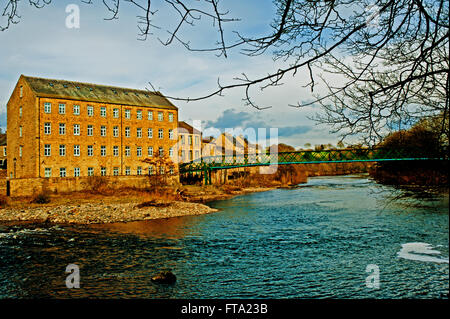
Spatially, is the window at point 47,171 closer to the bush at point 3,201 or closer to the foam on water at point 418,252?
the bush at point 3,201

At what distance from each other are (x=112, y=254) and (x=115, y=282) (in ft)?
9.42

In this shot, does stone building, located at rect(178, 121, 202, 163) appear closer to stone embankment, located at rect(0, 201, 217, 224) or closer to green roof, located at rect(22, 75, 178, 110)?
green roof, located at rect(22, 75, 178, 110)

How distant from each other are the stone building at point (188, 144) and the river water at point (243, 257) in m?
27.2

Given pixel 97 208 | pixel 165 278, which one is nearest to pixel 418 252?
pixel 165 278

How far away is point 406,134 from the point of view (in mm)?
4445

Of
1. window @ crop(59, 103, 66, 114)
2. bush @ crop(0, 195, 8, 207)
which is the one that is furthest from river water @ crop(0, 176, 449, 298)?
window @ crop(59, 103, 66, 114)

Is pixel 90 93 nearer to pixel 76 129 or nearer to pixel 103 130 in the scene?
pixel 103 130

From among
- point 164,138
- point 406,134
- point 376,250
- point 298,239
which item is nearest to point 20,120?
point 164,138

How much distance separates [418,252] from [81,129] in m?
30.7

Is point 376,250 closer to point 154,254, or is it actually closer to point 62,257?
point 154,254

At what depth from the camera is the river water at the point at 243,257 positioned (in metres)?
8.27

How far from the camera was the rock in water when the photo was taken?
8.98 m

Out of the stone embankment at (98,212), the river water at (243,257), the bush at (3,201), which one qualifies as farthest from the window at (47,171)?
the river water at (243,257)

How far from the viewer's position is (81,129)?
113 ft
